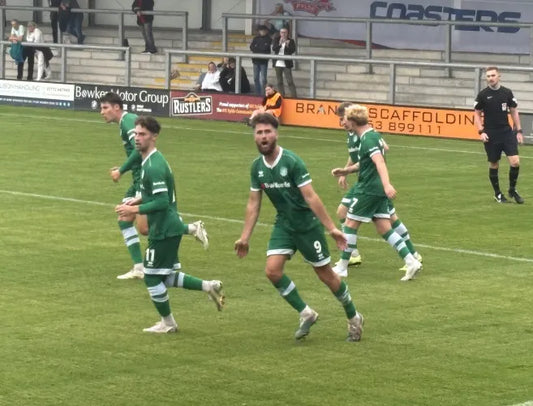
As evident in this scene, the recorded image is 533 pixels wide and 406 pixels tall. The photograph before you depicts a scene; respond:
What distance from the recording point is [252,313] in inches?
566

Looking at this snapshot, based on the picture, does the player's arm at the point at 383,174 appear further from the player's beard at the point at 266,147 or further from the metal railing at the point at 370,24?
the metal railing at the point at 370,24

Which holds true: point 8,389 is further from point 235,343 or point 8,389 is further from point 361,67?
point 361,67

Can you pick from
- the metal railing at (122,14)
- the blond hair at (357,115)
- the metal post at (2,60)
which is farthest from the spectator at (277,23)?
the blond hair at (357,115)

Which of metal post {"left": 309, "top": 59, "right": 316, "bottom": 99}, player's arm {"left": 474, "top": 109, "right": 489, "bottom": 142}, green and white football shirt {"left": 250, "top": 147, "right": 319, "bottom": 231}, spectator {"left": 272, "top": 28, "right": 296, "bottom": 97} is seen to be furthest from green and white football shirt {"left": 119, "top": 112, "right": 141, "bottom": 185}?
spectator {"left": 272, "top": 28, "right": 296, "bottom": 97}

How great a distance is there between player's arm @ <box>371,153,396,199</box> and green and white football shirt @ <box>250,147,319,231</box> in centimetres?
254

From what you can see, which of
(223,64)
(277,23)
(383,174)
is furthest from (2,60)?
(383,174)

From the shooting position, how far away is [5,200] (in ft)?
73.9

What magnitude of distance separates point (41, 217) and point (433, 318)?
845 centimetres

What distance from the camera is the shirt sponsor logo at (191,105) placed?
38.9 m

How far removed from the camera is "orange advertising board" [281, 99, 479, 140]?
34156 mm

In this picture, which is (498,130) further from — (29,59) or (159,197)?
(29,59)

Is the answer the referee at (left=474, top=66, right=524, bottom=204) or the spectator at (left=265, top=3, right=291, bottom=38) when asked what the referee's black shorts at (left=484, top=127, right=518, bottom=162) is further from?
the spectator at (left=265, top=3, right=291, bottom=38)

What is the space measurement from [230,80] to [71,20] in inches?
452

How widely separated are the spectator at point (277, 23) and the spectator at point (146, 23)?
4.20 meters
